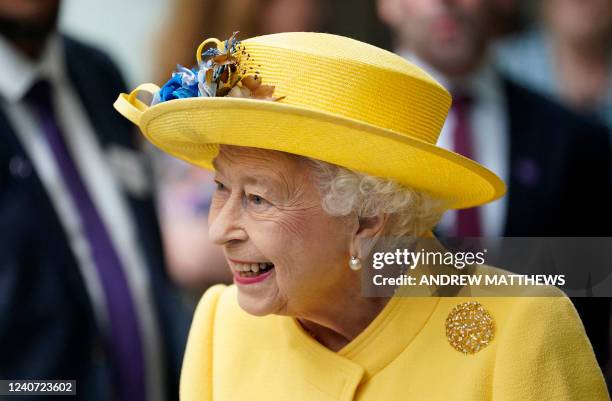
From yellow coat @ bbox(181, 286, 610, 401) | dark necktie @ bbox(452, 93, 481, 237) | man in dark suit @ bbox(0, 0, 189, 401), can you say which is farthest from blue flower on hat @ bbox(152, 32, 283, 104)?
dark necktie @ bbox(452, 93, 481, 237)

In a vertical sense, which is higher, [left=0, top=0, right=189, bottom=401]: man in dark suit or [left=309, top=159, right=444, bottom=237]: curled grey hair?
[left=0, top=0, right=189, bottom=401]: man in dark suit

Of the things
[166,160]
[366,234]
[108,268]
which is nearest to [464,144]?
[166,160]

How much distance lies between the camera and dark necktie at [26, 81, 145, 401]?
4.52 meters

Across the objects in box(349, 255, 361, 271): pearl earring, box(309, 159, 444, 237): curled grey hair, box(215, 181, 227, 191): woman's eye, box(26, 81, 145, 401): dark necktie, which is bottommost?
box(349, 255, 361, 271): pearl earring

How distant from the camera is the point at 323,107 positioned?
7.32 feet

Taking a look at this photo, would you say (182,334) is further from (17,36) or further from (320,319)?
(320,319)

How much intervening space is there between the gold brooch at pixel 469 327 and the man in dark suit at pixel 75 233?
2.43 metres

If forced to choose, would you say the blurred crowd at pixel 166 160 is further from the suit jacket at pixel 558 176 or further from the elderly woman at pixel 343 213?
the elderly woman at pixel 343 213

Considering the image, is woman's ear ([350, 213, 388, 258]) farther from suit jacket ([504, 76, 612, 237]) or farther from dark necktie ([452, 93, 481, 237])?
suit jacket ([504, 76, 612, 237])

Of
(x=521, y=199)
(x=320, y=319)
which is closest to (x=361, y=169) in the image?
(x=320, y=319)

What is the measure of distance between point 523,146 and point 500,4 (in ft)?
2.39

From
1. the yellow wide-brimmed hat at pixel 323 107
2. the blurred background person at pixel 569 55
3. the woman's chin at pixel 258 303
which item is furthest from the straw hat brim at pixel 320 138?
the blurred background person at pixel 569 55

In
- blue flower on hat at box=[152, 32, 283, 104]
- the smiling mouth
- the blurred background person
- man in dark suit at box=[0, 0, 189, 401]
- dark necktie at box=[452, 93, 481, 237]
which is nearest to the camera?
blue flower on hat at box=[152, 32, 283, 104]

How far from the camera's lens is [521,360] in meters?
2.24
